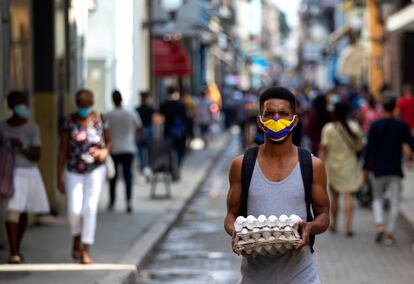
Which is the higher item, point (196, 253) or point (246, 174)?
point (246, 174)

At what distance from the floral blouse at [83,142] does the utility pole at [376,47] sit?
32887 mm

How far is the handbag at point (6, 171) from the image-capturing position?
40.7ft

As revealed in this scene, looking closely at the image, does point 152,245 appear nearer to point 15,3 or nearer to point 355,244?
point 355,244

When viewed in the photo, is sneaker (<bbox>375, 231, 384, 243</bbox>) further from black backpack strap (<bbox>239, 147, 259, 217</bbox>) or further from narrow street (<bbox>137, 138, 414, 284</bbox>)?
black backpack strap (<bbox>239, 147, 259, 217</bbox>)

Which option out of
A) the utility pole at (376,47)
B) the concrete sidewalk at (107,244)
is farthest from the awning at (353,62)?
the concrete sidewalk at (107,244)

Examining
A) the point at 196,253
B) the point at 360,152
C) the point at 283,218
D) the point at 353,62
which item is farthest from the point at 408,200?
the point at 353,62

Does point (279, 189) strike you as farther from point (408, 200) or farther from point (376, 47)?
point (376, 47)

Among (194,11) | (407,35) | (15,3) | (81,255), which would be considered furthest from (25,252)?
(407,35)

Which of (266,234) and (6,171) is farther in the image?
(6,171)

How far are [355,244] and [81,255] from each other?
394cm

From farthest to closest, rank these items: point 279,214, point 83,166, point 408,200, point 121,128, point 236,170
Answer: point 408,200 < point 121,128 < point 83,166 < point 236,170 < point 279,214

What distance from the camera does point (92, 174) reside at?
495 inches

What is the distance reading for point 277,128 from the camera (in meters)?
6.62

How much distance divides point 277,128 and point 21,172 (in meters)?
6.58
